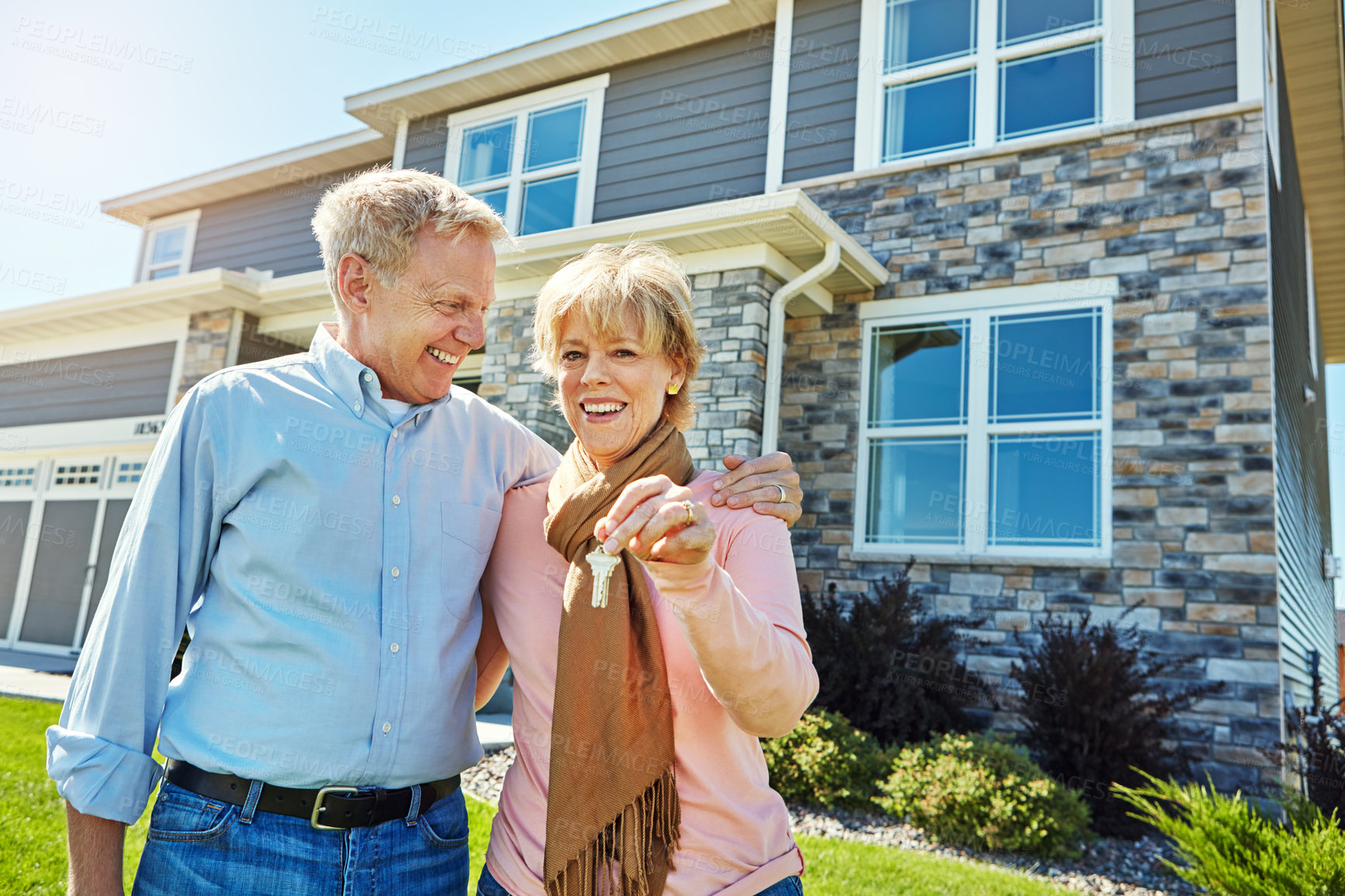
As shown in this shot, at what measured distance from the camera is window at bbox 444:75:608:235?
9445 mm

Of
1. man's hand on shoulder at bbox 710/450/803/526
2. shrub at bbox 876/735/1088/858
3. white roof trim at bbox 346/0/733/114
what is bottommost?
shrub at bbox 876/735/1088/858

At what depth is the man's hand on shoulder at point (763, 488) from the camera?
64.4 inches

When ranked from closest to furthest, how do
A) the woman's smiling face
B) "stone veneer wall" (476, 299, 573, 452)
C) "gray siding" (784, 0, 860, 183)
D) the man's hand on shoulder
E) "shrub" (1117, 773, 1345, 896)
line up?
the man's hand on shoulder < the woman's smiling face < "shrub" (1117, 773, 1345, 896) < "stone veneer wall" (476, 299, 573, 452) < "gray siding" (784, 0, 860, 183)

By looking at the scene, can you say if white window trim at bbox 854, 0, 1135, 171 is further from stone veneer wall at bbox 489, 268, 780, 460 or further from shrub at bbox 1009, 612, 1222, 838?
shrub at bbox 1009, 612, 1222, 838

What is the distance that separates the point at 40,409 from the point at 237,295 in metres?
4.85

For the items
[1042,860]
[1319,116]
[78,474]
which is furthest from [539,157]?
[1319,116]

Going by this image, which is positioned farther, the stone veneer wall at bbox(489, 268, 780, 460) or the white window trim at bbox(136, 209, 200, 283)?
the white window trim at bbox(136, 209, 200, 283)

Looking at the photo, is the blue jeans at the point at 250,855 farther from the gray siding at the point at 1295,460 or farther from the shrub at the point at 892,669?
the gray siding at the point at 1295,460

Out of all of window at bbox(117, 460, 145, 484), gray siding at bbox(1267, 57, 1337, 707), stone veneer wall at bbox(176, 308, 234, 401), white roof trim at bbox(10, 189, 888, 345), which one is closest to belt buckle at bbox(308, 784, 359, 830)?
white roof trim at bbox(10, 189, 888, 345)

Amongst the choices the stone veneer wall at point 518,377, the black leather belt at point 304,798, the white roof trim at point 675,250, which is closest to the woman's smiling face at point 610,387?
the black leather belt at point 304,798

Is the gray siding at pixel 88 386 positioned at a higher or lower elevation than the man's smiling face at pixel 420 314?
higher

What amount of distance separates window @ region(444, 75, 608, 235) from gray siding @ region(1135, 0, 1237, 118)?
4.96m

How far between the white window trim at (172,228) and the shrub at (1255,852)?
45.6ft

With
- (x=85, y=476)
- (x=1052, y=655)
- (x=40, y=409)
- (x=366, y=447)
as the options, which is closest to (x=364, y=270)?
(x=366, y=447)
